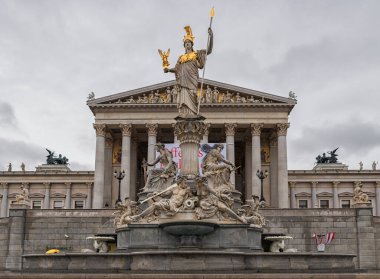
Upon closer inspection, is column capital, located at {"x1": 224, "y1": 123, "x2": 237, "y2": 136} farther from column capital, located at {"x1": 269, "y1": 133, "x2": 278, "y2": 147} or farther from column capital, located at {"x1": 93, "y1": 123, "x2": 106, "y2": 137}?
column capital, located at {"x1": 93, "y1": 123, "x2": 106, "y2": 137}

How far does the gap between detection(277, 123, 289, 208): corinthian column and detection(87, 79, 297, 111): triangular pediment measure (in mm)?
3300

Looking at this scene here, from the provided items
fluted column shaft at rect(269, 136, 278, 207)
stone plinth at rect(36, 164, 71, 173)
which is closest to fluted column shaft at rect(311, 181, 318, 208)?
fluted column shaft at rect(269, 136, 278, 207)

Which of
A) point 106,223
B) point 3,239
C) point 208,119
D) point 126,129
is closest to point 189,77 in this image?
point 106,223

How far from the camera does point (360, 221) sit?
37844 millimetres

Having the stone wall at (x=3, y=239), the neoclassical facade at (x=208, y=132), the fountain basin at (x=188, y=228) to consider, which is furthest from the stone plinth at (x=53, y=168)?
the fountain basin at (x=188, y=228)

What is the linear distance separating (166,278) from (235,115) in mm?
55481

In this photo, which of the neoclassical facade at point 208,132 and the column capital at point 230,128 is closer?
the neoclassical facade at point 208,132

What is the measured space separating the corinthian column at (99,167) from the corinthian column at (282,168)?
21.1 m

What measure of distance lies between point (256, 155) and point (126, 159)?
15611 mm

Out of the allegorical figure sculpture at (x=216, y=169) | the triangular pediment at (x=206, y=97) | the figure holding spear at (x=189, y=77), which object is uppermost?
the triangular pediment at (x=206, y=97)

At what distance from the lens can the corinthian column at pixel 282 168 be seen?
6425 cm

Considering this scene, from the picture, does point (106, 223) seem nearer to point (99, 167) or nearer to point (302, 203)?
point (99, 167)

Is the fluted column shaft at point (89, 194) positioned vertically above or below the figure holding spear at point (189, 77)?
above

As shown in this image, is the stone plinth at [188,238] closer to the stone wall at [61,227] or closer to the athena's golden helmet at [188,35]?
the athena's golden helmet at [188,35]
